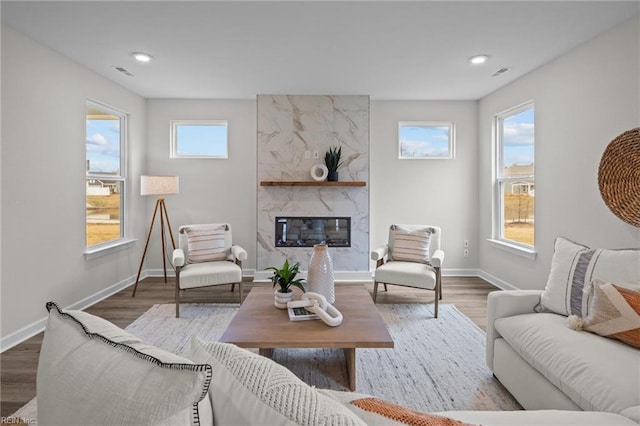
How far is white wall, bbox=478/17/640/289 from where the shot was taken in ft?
9.00

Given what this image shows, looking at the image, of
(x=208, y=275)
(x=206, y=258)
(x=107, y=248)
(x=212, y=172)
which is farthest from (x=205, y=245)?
(x=212, y=172)

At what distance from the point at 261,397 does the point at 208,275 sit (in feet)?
10.5

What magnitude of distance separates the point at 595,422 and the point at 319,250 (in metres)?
1.80

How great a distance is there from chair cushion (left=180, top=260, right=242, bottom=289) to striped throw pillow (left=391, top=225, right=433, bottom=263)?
6.03 ft

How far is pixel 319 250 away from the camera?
8.84ft

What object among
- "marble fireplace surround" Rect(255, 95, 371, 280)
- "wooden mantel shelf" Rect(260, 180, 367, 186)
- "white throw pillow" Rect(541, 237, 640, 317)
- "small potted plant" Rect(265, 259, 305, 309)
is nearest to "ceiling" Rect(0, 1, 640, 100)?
"marble fireplace surround" Rect(255, 95, 371, 280)

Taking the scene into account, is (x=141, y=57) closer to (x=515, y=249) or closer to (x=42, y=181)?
(x=42, y=181)

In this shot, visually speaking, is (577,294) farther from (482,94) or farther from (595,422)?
(482,94)

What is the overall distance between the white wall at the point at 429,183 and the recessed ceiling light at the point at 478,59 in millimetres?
1601

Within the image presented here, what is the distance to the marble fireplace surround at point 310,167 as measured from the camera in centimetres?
502

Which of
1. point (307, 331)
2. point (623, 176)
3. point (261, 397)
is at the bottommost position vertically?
point (307, 331)

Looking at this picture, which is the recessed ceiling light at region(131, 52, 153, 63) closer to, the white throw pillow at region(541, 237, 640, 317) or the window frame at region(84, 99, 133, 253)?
the window frame at region(84, 99, 133, 253)

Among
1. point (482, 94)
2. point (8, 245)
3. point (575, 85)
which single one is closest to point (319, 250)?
point (8, 245)

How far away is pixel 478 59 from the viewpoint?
11.6 feet
